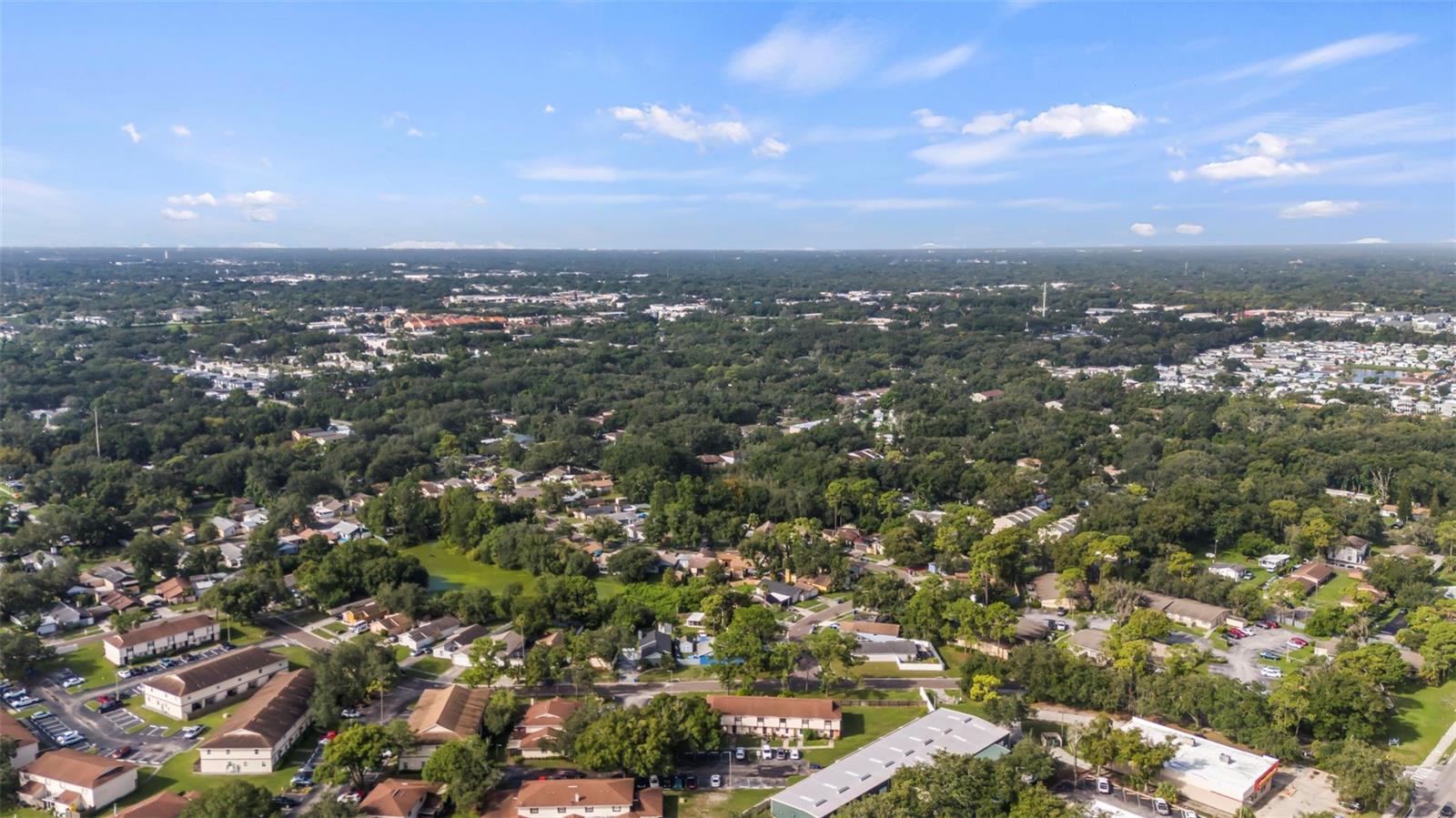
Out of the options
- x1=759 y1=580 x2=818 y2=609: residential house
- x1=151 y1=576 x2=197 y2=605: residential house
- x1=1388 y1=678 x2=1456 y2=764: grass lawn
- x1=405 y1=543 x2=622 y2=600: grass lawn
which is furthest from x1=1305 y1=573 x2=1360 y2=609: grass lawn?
x1=151 y1=576 x2=197 y2=605: residential house

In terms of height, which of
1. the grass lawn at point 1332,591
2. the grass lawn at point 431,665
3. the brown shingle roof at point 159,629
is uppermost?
the brown shingle roof at point 159,629

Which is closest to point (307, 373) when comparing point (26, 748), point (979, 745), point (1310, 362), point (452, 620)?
point (452, 620)

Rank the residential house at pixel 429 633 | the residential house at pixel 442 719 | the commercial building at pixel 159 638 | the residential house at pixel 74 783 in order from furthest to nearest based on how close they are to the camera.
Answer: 1. the residential house at pixel 429 633
2. the commercial building at pixel 159 638
3. the residential house at pixel 442 719
4. the residential house at pixel 74 783

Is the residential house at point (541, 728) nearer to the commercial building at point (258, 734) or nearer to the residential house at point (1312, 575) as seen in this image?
the commercial building at point (258, 734)

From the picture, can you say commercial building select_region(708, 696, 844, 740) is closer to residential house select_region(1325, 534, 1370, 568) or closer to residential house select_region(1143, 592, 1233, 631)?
residential house select_region(1143, 592, 1233, 631)

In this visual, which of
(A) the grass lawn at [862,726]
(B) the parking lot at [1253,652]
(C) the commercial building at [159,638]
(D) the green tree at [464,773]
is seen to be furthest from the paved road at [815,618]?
(C) the commercial building at [159,638]

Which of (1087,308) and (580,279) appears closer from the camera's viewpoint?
(1087,308)

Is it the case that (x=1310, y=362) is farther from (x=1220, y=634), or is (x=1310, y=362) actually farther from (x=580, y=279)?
(x=580, y=279)
